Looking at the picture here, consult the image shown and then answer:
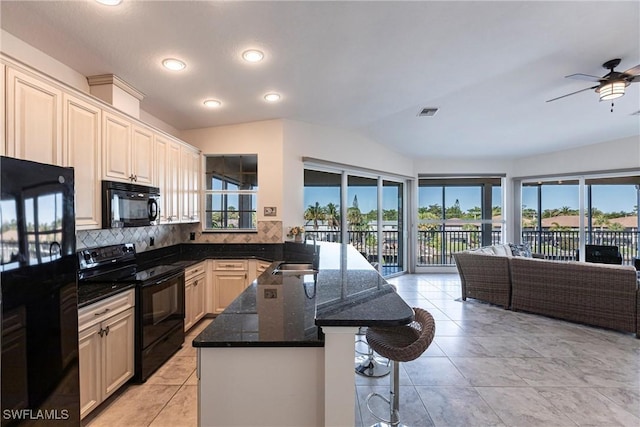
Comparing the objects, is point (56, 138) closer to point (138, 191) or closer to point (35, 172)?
point (35, 172)

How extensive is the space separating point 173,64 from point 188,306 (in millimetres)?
2526

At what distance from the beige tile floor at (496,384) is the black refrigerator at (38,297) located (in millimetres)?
714

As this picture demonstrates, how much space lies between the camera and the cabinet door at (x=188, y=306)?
3401 mm

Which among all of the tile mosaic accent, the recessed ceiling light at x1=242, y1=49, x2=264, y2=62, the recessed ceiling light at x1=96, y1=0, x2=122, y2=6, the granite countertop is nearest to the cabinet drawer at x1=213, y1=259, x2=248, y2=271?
the tile mosaic accent

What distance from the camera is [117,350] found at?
2.32m

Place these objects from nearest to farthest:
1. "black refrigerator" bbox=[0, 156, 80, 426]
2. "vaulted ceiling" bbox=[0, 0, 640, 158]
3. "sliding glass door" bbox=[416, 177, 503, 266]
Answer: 1. "black refrigerator" bbox=[0, 156, 80, 426]
2. "vaulted ceiling" bbox=[0, 0, 640, 158]
3. "sliding glass door" bbox=[416, 177, 503, 266]

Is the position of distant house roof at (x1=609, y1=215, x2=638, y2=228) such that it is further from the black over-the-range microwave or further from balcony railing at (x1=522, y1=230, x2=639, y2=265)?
the black over-the-range microwave

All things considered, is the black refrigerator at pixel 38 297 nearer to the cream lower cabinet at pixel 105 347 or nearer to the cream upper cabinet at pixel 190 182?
the cream lower cabinet at pixel 105 347

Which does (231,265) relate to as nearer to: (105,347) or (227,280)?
(227,280)

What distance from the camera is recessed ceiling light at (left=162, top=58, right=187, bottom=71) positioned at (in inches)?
97.6

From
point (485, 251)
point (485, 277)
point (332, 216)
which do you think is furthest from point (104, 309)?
point (485, 251)

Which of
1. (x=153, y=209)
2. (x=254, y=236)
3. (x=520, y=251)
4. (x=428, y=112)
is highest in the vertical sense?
(x=428, y=112)

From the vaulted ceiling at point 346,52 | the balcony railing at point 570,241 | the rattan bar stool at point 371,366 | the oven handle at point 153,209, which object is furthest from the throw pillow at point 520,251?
the oven handle at point 153,209

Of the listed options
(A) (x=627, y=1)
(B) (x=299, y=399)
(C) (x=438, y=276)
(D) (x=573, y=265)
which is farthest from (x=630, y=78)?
(C) (x=438, y=276)
